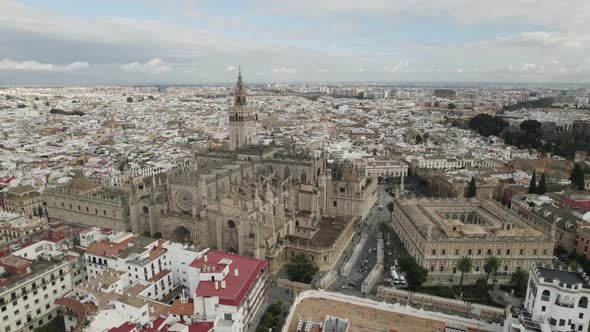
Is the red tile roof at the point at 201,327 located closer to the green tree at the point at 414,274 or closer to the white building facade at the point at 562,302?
the green tree at the point at 414,274

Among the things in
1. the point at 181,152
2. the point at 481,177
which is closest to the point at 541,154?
the point at 481,177

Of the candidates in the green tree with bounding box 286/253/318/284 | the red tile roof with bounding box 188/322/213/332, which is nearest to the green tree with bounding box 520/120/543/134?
the green tree with bounding box 286/253/318/284

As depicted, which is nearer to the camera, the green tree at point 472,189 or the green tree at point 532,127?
the green tree at point 472,189

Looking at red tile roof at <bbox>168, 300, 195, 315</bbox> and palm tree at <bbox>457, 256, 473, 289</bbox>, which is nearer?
red tile roof at <bbox>168, 300, 195, 315</bbox>

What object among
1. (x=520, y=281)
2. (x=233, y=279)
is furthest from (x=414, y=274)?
(x=233, y=279)

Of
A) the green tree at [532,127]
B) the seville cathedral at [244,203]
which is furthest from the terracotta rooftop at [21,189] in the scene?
the green tree at [532,127]

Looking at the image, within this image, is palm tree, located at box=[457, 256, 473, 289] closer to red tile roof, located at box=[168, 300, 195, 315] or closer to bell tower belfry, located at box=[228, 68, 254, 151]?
red tile roof, located at box=[168, 300, 195, 315]
